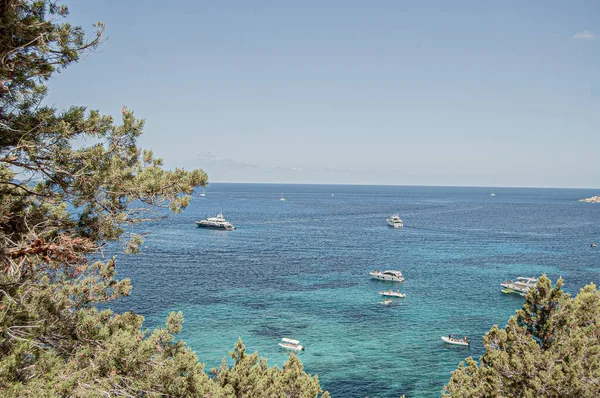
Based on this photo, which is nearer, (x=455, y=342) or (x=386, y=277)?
(x=455, y=342)

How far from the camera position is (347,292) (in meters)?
54.2

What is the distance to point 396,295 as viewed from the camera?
173 ft

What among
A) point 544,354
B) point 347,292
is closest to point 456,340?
point 347,292

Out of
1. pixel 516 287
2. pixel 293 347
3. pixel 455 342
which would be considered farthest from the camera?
pixel 516 287

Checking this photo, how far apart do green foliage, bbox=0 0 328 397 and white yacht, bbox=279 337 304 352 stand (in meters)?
23.9

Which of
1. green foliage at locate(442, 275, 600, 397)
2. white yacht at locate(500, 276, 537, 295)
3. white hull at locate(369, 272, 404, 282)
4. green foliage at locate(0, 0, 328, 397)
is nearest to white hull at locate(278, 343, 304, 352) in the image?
green foliage at locate(442, 275, 600, 397)

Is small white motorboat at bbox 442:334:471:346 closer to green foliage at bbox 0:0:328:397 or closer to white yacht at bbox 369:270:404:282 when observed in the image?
white yacht at bbox 369:270:404:282

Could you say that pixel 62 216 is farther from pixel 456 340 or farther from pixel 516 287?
pixel 516 287

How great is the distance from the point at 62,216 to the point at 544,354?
17.4 m

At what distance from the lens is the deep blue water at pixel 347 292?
35125 mm

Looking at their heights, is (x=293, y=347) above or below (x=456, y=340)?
below

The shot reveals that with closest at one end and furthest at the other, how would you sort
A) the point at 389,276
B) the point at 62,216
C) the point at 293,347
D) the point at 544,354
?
the point at 62,216 → the point at 544,354 → the point at 293,347 → the point at 389,276

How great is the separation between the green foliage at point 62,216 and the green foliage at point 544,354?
11.5 metres

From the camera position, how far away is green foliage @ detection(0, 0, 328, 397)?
29.0 ft
